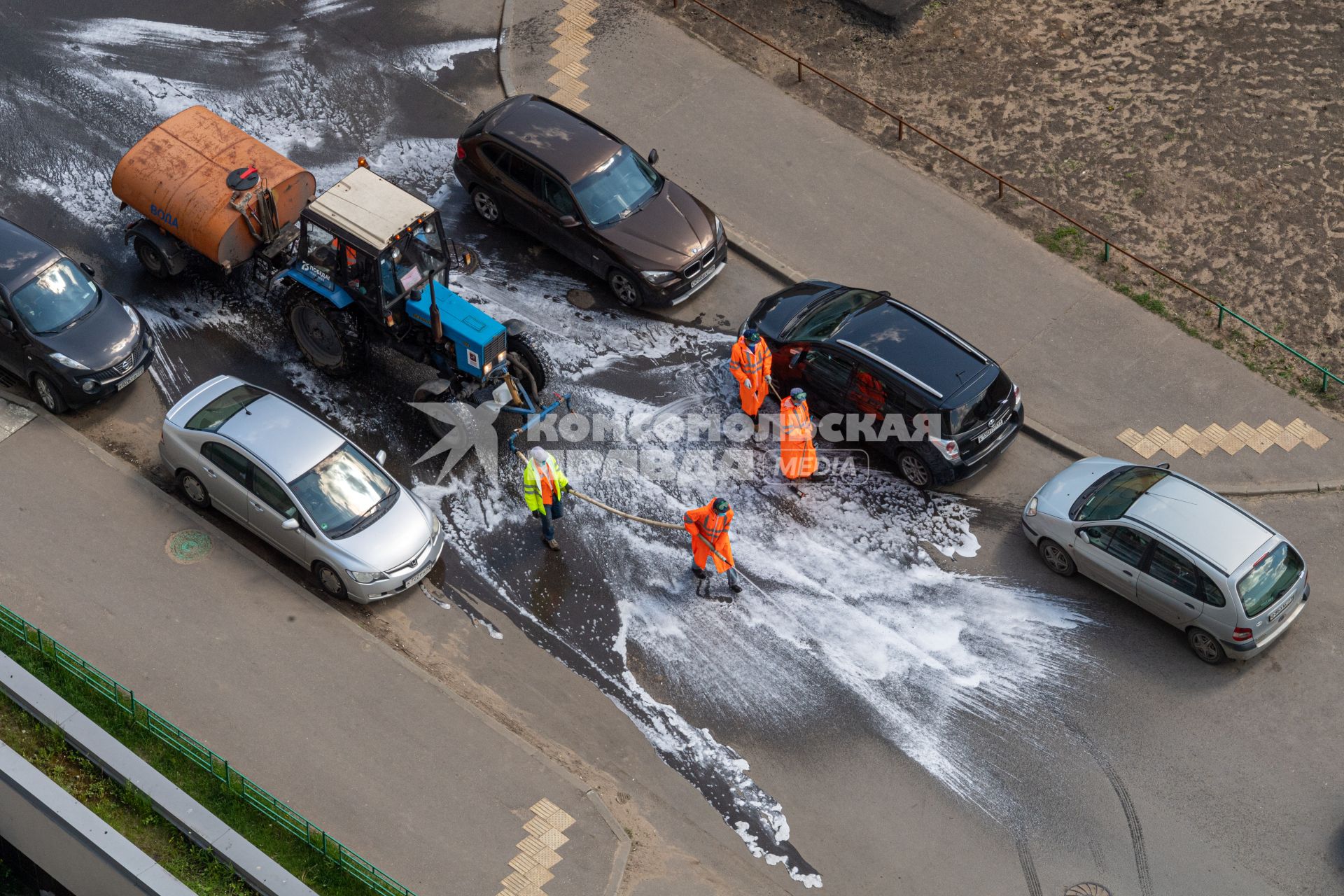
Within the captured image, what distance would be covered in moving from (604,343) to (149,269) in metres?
6.51

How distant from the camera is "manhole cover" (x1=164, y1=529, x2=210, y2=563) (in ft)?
55.0

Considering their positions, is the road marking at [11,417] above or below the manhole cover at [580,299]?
below

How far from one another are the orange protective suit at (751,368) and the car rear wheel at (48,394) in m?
8.70

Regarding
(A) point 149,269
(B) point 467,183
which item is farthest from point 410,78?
(A) point 149,269

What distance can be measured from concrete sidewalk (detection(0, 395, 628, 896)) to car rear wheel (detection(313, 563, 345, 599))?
0.75 feet

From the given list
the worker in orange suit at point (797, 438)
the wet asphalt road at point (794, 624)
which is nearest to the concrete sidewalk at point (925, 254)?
the wet asphalt road at point (794, 624)

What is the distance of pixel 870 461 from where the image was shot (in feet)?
60.4

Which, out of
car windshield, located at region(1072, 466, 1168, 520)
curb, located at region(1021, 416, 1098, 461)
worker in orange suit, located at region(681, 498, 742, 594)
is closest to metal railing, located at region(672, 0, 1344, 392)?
curb, located at region(1021, 416, 1098, 461)

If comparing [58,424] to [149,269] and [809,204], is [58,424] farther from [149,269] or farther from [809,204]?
[809,204]

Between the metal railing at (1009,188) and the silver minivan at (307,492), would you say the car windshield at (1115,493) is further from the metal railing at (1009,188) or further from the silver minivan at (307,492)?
the silver minivan at (307,492)

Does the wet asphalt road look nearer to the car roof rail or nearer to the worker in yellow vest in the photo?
the worker in yellow vest

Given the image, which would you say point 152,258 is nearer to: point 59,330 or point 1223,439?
point 59,330

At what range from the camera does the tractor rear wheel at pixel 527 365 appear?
17984mm

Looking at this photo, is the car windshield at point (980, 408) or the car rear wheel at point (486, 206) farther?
the car rear wheel at point (486, 206)
